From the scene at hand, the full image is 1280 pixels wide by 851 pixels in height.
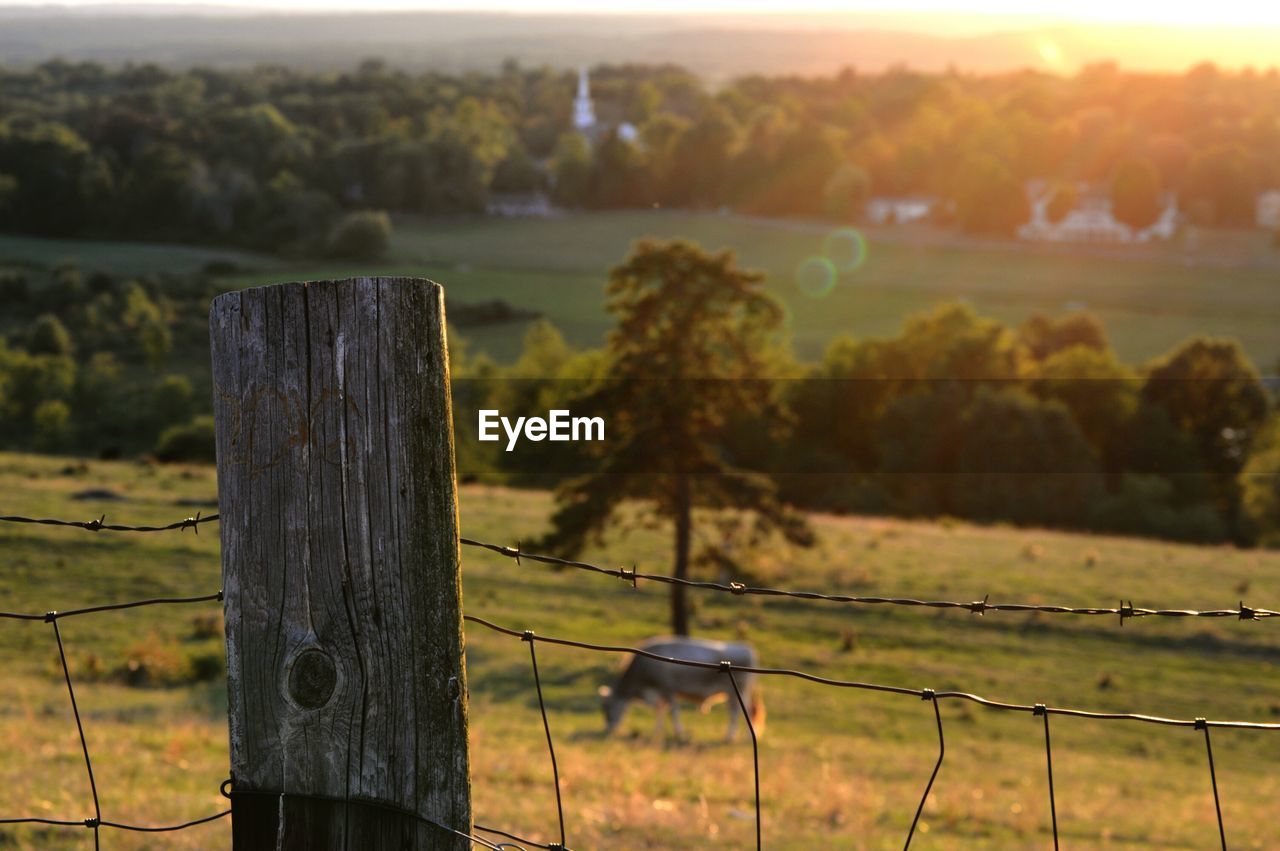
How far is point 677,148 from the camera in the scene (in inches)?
5015

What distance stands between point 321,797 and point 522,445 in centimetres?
5028

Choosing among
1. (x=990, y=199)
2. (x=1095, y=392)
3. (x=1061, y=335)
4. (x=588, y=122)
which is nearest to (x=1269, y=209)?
(x=990, y=199)

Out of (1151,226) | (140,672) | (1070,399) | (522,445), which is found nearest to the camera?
(140,672)

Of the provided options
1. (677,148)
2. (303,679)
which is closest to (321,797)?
(303,679)

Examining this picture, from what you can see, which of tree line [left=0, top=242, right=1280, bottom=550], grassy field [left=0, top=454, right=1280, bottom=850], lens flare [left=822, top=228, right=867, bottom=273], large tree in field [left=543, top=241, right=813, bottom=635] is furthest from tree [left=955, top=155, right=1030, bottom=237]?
large tree in field [left=543, top=241, right=813, bottom=635]

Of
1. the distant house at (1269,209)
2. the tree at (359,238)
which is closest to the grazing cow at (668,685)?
the tree at (359,238)

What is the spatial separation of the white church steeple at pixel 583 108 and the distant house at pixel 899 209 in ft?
123

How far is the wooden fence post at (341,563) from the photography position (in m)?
2.26

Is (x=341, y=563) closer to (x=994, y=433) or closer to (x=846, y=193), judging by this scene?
(x=994, y=433)

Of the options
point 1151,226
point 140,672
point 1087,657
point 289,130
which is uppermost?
point 289,130

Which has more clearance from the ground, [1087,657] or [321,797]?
[321,797]

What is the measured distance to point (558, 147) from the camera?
429 feet

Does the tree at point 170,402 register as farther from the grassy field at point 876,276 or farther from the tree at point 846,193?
the tree at point 846,193

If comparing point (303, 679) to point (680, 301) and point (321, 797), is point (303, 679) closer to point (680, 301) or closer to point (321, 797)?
point (321, 797)
